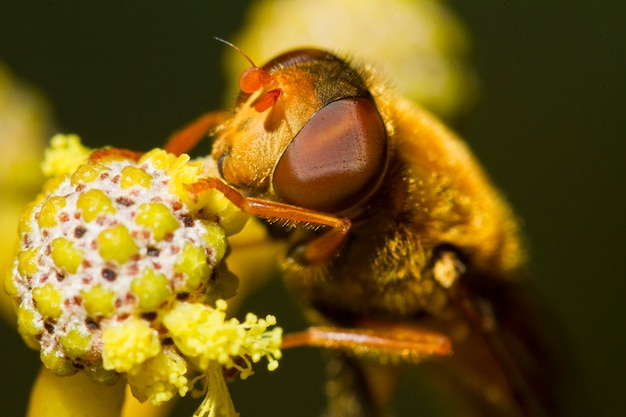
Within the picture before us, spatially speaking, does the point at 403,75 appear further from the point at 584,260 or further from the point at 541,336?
the point at 584,260

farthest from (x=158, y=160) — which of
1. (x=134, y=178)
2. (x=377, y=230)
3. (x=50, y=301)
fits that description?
(x=377, y=230)

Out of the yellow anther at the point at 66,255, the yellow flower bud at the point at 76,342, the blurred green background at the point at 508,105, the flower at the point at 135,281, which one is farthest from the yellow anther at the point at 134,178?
the blurred green background at the point at 508,105

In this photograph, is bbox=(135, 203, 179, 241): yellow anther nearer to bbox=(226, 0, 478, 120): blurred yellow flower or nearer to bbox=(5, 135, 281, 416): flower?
bbox=(5, 135, 281, 416): flower

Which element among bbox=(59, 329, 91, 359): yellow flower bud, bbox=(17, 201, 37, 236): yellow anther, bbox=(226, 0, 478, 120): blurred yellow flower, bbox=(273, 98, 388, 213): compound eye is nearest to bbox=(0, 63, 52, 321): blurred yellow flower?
bbox=(226, 0, 478, 120): blurred yellow flower

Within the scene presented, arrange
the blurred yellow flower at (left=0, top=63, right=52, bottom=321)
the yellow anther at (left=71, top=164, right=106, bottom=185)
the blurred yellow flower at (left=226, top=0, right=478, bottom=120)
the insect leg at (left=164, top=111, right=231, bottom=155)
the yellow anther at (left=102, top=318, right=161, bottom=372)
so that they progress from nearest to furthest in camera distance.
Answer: the yellow anther at (left=102, top=318, right=161, bottom=372) < the yellow anther at (left=71, top=164, right=106, bottom=185) < the insect leg at (left=164, top=111, right=231, bottom=155) < the blurred yellow flower at (left=0, top=63, right=52, bottom=321) < the blurred yellow flower at (left=226, top=0, right=478, bottom=120)

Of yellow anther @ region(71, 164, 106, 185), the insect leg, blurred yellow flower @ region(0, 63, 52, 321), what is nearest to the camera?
yellow anther @ region(71, 164, 106, 185)

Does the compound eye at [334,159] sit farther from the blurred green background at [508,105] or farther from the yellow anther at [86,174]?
the blurred green background at [508,105]

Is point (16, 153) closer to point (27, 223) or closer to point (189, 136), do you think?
point (189, 136)
